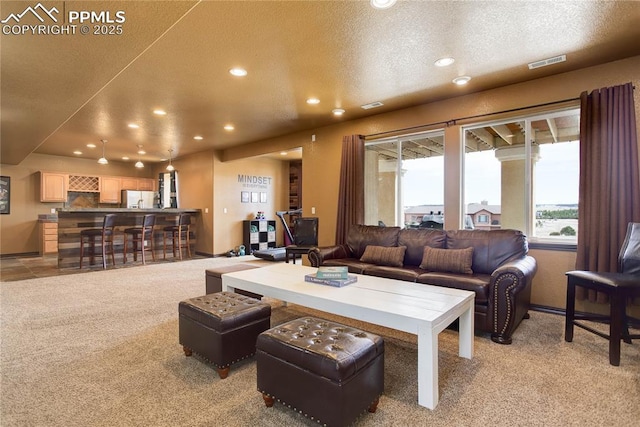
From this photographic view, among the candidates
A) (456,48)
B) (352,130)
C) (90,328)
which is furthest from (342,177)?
(90,328)

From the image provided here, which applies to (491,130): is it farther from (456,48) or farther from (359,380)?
(359,380)

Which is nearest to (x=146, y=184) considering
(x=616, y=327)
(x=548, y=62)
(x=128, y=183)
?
(x=128, y=183)

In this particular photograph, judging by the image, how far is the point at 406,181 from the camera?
5016 mm

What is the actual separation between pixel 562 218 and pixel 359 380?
350cm

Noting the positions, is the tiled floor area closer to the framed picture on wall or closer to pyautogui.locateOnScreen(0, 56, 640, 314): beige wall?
pyautogui.locateOnScreen(0, 56, 640, 314): beige wall

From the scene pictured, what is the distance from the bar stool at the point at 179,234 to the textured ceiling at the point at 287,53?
10.6ft

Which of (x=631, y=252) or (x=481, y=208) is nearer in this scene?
(x=631, y=252)

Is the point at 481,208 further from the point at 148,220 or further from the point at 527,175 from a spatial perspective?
the point at 148,220

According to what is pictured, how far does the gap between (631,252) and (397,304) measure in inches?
88.6

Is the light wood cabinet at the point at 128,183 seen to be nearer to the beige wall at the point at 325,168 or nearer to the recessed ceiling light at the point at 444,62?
the beige wall at the point at 325,168

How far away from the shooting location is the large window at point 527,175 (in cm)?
366

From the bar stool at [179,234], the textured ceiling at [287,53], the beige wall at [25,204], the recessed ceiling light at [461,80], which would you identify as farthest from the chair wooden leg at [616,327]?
the beige wall at [25,204]

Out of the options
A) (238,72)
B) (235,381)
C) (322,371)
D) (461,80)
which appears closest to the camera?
(322,371)

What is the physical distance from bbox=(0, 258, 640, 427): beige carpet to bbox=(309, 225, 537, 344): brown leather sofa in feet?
0.86
